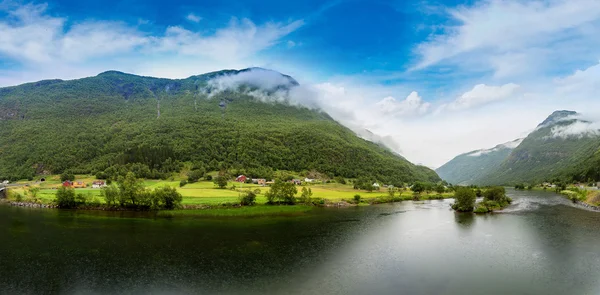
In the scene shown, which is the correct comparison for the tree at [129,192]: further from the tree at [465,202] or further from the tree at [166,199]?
the tree at [465,202]

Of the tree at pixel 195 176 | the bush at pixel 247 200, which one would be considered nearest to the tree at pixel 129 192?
the bush at pixel 247 200

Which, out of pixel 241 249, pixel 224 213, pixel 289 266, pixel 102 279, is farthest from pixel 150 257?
pixel 224 213

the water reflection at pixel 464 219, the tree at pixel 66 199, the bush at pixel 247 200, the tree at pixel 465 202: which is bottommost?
the water reflection at pixel 464 219

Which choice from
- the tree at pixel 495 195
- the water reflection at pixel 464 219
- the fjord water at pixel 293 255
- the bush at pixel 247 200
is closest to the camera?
the fjord water at pixel 293 255

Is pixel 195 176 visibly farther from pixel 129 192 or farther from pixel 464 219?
pixel 464 219

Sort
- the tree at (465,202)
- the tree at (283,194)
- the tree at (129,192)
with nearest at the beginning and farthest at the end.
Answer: the tree at (129,192) < the tree at (283,194) < the tree at (465,202)

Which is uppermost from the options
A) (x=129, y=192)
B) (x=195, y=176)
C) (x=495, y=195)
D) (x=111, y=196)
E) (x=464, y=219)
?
(x=195, y=176)

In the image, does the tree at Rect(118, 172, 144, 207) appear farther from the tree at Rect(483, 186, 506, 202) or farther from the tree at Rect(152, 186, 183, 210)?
the tree at Rect(483, 186, 506, 202)

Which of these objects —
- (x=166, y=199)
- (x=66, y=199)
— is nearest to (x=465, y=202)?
(x=166, y=199)

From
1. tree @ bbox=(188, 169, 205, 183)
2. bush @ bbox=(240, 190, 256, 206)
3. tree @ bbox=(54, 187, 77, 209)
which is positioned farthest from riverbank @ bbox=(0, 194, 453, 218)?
tree @ bbox=(188, 169, 205, 183)
